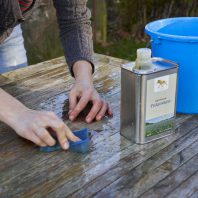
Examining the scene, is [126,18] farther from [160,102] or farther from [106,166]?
[106,166]

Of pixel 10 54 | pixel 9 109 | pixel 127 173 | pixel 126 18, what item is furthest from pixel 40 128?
pixel 126 18

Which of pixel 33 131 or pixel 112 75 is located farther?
pixel 112 75

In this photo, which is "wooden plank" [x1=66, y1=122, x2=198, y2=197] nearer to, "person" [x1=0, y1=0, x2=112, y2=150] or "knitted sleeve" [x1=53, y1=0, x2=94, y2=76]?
"person" [x1=0, y1=0, x2=112, y2=150]

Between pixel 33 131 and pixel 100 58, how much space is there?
2.43 feet

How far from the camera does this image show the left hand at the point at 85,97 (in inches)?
44.7

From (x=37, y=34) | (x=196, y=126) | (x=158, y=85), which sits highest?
(x=158, y=85)

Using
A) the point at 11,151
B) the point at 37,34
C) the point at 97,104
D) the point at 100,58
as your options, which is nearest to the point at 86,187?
the point at 11,151

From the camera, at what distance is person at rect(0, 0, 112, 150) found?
97cm

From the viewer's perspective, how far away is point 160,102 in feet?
3.20

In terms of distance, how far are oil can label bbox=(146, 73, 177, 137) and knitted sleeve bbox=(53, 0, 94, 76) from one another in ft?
1.50

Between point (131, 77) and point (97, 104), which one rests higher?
point (131, 77)

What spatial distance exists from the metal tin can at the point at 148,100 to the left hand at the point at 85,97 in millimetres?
137

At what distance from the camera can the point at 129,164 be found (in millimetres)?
907

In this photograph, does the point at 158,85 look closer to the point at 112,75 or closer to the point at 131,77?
the point at 131,77
